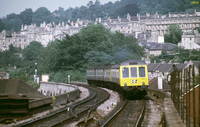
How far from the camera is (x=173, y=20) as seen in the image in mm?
158875

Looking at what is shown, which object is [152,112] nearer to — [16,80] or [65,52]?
[16,80]

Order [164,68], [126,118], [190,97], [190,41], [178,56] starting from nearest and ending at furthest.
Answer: [190,97] → [126,118] → [164,68] → [178,56] → [190,41]

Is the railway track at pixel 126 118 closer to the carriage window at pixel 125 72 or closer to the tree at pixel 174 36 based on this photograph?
the carriage window at pixel 125 72

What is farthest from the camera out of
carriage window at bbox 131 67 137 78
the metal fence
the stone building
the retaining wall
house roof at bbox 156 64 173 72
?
the stone building

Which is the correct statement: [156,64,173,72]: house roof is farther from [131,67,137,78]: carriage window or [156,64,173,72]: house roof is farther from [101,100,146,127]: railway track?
[101,100,146,127]: railway track

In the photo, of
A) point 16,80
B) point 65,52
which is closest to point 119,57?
point 65,52

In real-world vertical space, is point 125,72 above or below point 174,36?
below

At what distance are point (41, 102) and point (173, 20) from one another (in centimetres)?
14513

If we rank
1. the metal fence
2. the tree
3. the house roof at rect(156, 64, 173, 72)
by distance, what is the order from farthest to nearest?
the tree < the house roof at rect(156, 64, 173, 72) < the metal fence

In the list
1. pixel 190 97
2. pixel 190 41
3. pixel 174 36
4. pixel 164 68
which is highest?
pixel 174 36

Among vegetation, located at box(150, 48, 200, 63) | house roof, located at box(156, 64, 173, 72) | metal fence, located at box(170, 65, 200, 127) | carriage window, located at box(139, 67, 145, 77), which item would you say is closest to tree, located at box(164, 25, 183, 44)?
vegetation, located at box(150, 48, 200, 63)

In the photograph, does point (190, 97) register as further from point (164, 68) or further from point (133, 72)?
point (164, 68)

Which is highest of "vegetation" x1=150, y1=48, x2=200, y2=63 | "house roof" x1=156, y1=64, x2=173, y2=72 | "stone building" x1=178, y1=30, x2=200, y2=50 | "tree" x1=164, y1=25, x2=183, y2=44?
"tree" x1=164, y1=25, x2=183, y2=44

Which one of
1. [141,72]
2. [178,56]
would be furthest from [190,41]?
[141,72]
